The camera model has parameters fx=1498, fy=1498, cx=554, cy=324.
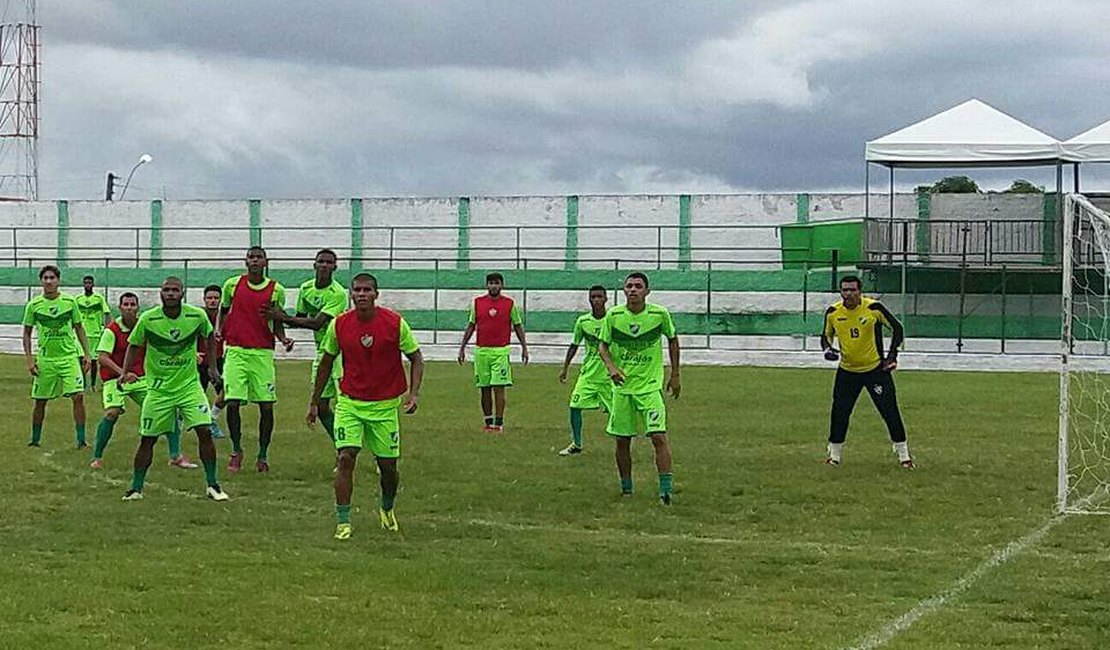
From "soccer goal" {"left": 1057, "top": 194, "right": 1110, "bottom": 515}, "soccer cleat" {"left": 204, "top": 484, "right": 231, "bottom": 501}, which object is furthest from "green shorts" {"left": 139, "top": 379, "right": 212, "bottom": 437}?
"soccer goal" {"left": 1057, "top": 194, "right": 1110, "bottom": 515}

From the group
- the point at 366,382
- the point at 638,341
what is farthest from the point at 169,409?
the point at 638,341

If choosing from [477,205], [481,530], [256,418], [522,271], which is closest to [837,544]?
[481,530]

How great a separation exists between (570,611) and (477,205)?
44160 mm

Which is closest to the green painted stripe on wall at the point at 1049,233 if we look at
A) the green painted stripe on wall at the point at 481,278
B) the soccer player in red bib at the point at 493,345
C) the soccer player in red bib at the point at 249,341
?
the green painted stripe on wall at the point at 481,278

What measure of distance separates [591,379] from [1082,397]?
30.1 ft

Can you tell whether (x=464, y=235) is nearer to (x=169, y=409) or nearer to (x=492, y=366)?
(x=492, y=366)

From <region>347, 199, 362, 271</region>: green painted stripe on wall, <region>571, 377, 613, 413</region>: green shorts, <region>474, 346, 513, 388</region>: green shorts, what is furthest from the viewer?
<region>347, 199, 362, 271</region>: green painted stripe on wall

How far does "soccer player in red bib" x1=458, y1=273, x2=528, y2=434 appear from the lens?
19.7 meters

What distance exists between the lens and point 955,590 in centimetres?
984

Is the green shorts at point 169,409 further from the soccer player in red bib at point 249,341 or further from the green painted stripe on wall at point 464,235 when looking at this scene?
the green painted stripe on wall at point 464,235

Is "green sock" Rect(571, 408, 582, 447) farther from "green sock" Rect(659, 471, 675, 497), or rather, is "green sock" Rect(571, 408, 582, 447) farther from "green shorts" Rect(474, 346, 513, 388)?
"green sock" Rect(659, 471, 675, 497)

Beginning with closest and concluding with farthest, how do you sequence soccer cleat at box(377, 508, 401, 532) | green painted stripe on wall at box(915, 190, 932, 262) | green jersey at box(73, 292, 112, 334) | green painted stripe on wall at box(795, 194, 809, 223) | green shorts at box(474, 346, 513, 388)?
soccer cleat at box(377, 508, 401, 532) → green shorts at box(474, 346, 513, 388) → green jersey at box(73, 292, 112, 334) → green painted stripe on wall at box(915, 190, 932, 262) → green painted stripe on wall at box(795, 194, 809, 223)

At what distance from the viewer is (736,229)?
161 feet

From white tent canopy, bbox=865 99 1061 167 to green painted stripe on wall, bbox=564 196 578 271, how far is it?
40.3ft
